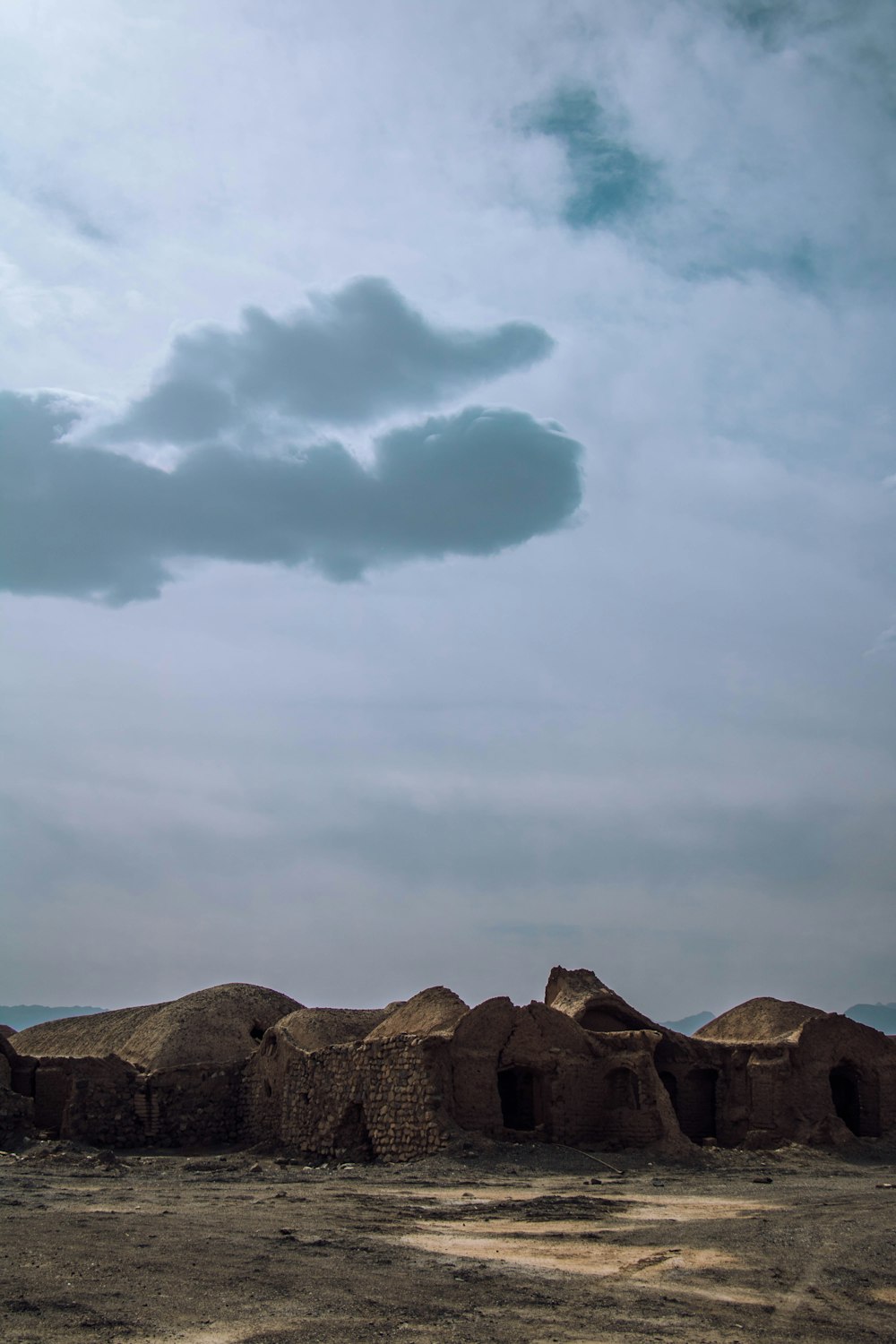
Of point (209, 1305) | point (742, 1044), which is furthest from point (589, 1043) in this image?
point (209, 1305)

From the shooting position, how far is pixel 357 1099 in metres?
19.9

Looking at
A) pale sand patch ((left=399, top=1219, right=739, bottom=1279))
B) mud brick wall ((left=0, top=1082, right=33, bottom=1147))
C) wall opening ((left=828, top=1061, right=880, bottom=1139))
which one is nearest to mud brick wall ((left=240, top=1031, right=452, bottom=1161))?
mud brick wall ((left=0, top=1082, right=33, bottom=1147))

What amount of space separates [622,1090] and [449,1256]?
10.9 m

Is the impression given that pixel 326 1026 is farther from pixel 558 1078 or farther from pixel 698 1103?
pixel 698 1103

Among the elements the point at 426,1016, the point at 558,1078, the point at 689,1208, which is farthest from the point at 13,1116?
the point at 689,1208

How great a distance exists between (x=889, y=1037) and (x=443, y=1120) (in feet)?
37.3

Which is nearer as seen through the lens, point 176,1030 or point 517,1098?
point 517,1098

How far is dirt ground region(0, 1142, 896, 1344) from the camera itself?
24.2ft

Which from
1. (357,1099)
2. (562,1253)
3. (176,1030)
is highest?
(176,1030)

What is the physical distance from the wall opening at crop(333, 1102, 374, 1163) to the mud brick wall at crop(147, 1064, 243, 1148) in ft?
15.8

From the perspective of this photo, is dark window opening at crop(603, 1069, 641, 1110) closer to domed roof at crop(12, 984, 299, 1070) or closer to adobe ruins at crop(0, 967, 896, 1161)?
adobe ruins at crop(0, 967, 896, 1161)

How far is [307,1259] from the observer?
9516 millimetres

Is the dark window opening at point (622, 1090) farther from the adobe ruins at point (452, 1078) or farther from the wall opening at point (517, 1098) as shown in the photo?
the wall opening at point (517, 1098)

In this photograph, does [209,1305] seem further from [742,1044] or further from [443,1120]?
[742,1044]
